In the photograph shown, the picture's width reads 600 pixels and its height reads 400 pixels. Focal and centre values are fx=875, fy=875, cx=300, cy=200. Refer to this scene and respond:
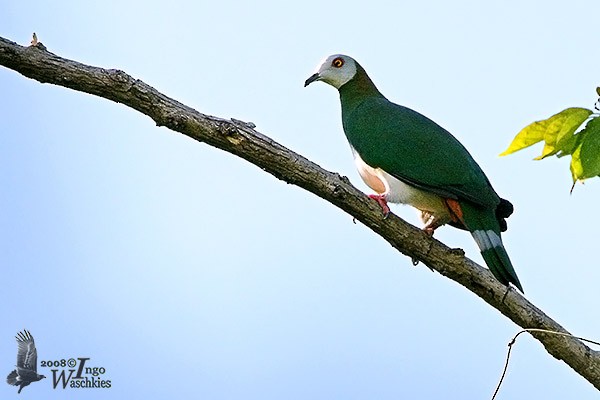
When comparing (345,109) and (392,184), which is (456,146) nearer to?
(392,184)

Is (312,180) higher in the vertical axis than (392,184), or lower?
lower

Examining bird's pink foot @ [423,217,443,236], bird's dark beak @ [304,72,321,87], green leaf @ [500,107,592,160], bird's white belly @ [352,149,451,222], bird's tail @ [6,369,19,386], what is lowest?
bird's tail @ [6,369,19,386]

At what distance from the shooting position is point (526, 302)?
4.45 m

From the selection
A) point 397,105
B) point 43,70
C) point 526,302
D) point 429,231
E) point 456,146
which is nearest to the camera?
point 43,70

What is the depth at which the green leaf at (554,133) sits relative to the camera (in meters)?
3.21

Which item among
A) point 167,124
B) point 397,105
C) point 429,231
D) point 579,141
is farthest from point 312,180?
point 397,105

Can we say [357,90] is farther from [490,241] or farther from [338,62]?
[490,241]

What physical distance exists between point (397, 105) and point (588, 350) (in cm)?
220

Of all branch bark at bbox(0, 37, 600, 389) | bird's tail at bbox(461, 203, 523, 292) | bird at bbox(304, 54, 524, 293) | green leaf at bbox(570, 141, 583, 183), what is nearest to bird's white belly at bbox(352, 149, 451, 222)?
bird at bbox(304, 54, 524, 293)

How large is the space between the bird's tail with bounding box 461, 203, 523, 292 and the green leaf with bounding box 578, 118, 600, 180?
1.65 meters

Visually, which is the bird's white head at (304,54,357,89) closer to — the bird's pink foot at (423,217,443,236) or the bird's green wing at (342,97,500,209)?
the bird's green wing at (342,97,500,209)

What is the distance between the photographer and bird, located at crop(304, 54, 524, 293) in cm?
495

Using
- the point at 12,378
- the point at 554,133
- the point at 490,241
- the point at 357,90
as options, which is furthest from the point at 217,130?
the point at 12,378

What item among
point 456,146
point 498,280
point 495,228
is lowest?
point 498,280
